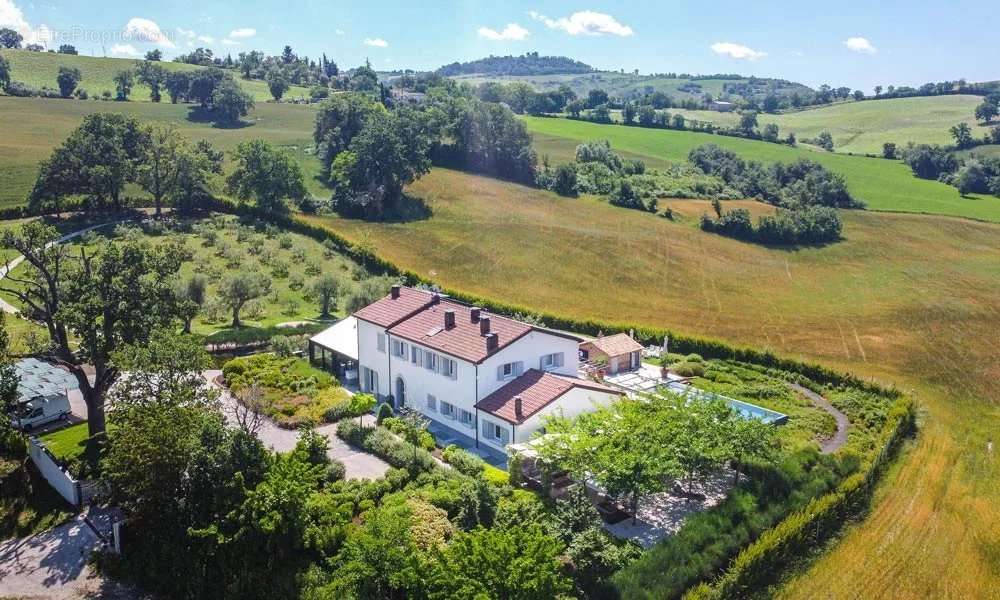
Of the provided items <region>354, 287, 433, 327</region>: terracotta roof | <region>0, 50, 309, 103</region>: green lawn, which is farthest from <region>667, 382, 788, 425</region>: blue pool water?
<region>0, 50, 309, 103</region>: green lawn

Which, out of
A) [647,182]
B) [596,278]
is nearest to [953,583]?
[596,278]

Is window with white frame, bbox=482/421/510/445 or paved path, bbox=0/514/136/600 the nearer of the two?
paved path, bbox=0/514/136/600

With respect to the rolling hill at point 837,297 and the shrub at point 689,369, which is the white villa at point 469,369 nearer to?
the shrub at point 689,369

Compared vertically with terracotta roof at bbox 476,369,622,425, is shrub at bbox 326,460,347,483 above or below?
below

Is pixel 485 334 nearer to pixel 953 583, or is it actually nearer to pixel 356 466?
pixel 356 466

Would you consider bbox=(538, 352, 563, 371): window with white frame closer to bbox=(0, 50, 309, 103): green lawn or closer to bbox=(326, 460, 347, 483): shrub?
bbox=(326, 460, 347, 483): shrub

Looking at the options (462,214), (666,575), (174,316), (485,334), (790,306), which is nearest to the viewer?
(666,575)
